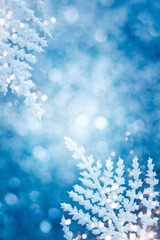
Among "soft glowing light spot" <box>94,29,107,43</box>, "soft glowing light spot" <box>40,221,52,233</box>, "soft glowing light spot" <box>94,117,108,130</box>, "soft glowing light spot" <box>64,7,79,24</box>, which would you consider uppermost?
"soft glowing light spot" <box>64,7,79,24</box>

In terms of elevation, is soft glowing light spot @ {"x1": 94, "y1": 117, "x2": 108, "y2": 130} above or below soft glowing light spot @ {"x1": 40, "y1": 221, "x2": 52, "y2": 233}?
Result: above

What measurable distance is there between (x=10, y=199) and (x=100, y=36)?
1.64 metres

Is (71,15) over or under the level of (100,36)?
over

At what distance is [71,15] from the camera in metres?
1.89

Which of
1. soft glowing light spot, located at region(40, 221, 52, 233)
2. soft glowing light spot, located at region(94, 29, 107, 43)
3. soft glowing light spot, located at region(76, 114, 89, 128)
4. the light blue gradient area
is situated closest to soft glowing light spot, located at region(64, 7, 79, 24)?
the light blue gradient area

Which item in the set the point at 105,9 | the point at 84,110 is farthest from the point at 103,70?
the point at 105,9

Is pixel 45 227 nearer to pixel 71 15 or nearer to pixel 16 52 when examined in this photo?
Result: pixel 16 52

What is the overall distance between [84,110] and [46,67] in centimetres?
51

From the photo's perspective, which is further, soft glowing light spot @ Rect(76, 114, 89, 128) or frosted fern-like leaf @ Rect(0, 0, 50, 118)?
soft glowing light spot @ Rect(76, 114, 89, 128)

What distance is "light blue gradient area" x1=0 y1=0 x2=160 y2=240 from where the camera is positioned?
5.95 ft

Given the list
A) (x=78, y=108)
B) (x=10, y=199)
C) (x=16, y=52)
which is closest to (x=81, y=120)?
(x=78, y=108)

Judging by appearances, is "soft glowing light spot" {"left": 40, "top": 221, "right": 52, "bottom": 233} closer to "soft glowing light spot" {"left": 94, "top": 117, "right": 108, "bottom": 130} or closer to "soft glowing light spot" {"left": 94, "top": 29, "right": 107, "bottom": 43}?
"soft glowing light spot" {"left": 94, "top": 117, "right": 108, "bottom": 130}

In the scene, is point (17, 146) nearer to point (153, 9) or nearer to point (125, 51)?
point (125, 51)

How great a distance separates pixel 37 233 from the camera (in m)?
1.80
